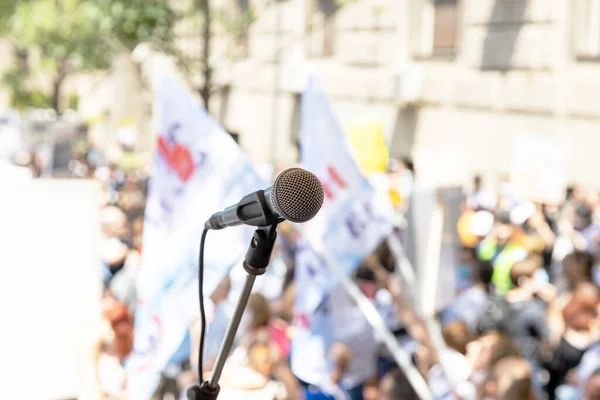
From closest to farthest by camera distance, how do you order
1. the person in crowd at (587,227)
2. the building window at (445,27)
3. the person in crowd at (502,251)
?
the person in crowd at (502,251) < the person in crowd at (587,227) < the building window at (445,27)

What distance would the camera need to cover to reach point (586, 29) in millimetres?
9930

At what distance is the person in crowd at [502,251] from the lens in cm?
669

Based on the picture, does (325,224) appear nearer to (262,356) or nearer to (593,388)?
(262,356)

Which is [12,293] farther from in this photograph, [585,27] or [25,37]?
[25,37]

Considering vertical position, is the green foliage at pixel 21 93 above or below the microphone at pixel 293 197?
below

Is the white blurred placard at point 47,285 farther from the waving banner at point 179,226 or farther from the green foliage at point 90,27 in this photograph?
the green foliage at point 90,27

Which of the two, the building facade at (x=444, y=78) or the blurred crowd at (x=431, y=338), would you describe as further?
the building facade at (x=444, y=78)

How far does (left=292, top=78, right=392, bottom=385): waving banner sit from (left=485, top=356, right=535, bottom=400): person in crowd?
109 centimetres

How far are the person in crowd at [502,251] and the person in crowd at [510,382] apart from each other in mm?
2001

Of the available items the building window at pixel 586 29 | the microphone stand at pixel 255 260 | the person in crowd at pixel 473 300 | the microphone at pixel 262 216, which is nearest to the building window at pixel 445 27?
the building window at pixel 586 29

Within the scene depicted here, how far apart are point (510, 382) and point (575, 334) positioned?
3.44 feet

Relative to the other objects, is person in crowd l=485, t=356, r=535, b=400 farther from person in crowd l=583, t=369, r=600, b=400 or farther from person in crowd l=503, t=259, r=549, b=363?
person in crowd l=503, t=259, r=549, b=363

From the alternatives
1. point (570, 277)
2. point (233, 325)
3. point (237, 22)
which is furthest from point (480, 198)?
point (233, 325)

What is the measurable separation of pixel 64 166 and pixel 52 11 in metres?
2.43
